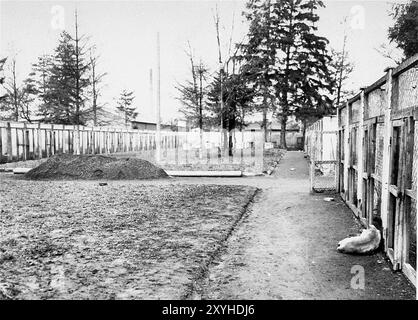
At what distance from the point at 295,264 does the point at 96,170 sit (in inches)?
475

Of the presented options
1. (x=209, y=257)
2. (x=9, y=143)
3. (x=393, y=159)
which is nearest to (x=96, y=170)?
(x=9, y=143)

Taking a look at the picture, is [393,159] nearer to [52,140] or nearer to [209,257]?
[209,257]

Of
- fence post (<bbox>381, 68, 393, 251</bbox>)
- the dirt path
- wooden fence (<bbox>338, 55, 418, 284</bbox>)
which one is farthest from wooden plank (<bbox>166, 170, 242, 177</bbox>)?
fence post (<bbox>381, 68, 393, 251</bbox>)

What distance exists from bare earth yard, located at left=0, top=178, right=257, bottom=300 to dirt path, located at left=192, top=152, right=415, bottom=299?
0.30 metres

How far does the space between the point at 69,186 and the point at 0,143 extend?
39.1ft

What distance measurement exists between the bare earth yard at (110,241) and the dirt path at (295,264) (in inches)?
11.6

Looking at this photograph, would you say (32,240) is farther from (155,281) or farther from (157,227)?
(155,281)

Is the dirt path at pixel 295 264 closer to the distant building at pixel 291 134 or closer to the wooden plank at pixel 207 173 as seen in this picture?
the wooden plank at pixel 207 173

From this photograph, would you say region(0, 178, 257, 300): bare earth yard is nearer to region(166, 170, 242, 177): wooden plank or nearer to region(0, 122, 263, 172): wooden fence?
region(166, 170, 242, 177): wooden plank

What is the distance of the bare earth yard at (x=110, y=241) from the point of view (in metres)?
3.83

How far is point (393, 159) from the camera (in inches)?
182

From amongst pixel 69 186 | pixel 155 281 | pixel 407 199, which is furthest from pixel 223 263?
pixel 69 186

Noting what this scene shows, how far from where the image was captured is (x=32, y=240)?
222 inches

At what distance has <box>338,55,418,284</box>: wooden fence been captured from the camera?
4.01 meters
